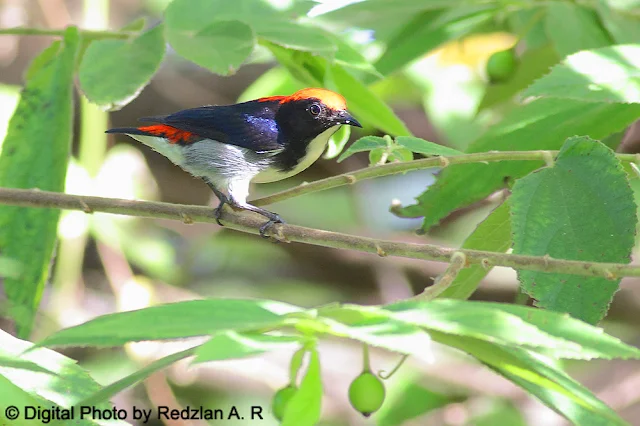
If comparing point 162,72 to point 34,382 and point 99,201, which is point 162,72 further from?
point 34,382

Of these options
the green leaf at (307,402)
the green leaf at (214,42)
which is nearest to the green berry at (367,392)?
the green leaf at (307,402)

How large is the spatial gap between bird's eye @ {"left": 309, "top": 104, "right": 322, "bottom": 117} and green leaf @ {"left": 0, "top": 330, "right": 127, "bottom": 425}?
1.20m

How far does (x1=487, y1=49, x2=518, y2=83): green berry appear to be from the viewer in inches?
90.6

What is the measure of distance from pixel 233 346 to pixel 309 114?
1673 mm

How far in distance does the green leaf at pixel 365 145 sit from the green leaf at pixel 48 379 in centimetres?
61

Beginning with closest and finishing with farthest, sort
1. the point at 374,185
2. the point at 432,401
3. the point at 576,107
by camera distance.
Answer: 1. the point at 576,107
2. the point at 432,401
3. the point at 374,185

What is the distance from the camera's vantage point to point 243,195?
245cm

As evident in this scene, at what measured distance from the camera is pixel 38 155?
78.5 inches

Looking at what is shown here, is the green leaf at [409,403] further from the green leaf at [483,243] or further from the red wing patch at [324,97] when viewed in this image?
the green leaf at [483,243]

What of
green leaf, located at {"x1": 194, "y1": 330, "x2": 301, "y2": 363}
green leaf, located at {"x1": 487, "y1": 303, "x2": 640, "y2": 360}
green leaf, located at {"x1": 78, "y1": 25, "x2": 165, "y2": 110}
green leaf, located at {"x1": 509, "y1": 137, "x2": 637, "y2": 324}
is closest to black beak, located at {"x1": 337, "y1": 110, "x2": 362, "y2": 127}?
green leaf, located at {"x1": 78, "y1": 25, "x2": 165, "y2": 110}

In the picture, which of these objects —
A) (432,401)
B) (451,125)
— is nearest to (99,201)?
(451,125)

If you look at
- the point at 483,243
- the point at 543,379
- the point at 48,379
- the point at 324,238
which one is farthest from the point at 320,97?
the point at 543,379

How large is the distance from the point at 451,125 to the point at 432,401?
1307 mm

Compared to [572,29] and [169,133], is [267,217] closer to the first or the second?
[169,133]
